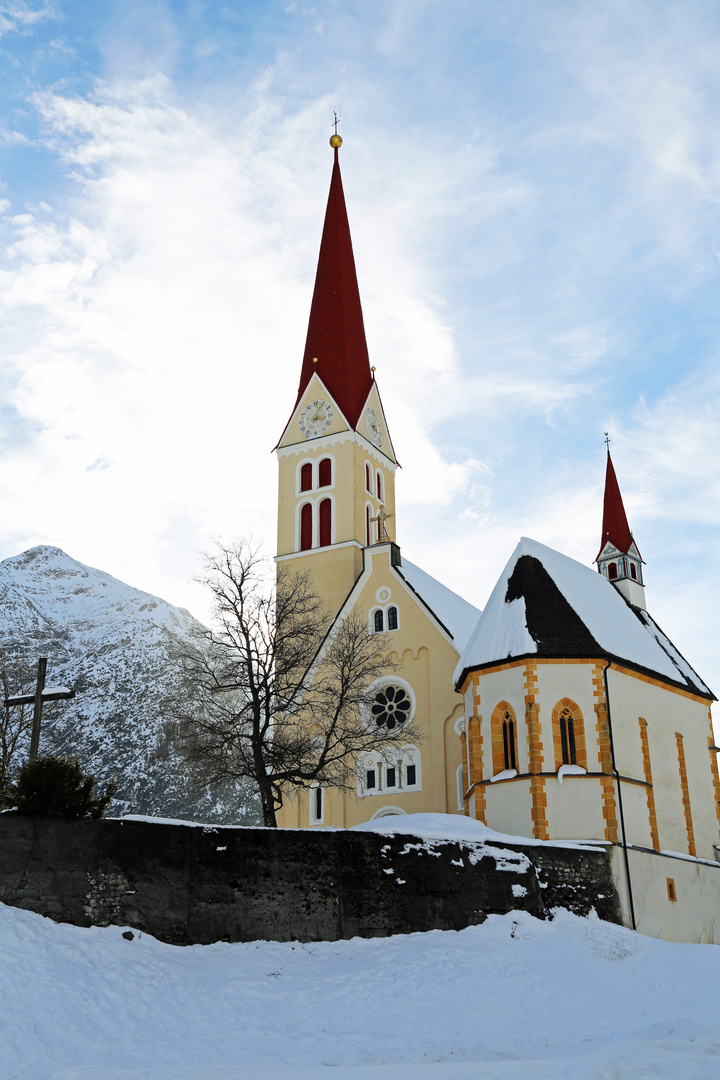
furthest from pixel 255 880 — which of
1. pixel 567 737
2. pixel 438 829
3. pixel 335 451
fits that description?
pixel 335 451

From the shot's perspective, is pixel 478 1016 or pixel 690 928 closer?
pixel 478 1016

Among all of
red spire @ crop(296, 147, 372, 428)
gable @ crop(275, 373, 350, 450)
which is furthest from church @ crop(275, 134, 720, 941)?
red spire @ crop(296, 147, 372, 428)

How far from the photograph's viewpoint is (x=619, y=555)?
39.8 metres

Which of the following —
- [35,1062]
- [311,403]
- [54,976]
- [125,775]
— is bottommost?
[35,1062]

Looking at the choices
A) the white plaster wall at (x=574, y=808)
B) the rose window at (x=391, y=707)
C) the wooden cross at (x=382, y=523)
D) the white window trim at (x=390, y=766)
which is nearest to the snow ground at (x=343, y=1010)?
the white plaster wall at (x=574, y=808)

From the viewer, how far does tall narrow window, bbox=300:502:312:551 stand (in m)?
42.7

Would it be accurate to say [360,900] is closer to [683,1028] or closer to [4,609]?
[683,1028]

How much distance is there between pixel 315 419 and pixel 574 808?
23262 mm

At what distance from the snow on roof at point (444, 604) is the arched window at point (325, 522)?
14.8ft

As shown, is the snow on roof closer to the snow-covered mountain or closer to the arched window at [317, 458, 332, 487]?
the arched window at [317, 458, 332, 487]

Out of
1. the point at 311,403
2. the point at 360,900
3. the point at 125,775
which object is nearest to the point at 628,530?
the point at 311,403

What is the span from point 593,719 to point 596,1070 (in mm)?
16898

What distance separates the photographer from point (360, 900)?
18484 mm

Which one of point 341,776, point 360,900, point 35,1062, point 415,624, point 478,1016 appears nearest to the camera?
point 35,1062
